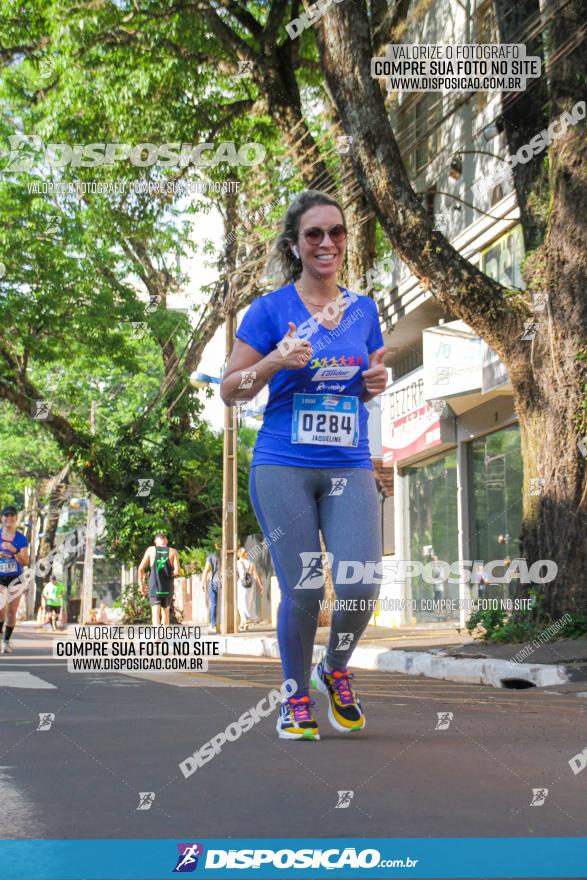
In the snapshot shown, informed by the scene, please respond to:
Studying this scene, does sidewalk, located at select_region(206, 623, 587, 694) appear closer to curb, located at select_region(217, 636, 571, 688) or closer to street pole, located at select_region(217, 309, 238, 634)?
curb, located at select_region(217, 636, 571, 688)

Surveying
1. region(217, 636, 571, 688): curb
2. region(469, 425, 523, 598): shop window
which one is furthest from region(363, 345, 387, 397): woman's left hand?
region(469, 425, 523, 598): shop window

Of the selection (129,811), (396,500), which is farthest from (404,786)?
(396,500)

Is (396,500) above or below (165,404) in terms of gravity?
below

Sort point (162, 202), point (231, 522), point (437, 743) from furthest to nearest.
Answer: point (162, 202) → point (231, 522) → point (437, 743)

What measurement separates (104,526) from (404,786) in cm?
2533

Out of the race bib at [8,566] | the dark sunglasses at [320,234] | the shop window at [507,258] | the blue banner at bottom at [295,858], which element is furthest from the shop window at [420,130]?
the blue banner at bottom at [295,858]

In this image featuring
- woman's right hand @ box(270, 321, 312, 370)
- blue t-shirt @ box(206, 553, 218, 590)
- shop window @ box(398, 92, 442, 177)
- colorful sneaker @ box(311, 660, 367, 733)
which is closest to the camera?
woman's right hand @ box(270, 321, 312, 370)

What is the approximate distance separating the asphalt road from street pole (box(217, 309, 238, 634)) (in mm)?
13697

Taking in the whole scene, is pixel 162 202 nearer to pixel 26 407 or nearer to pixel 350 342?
pixel 26 407

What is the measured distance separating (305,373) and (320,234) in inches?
24.3

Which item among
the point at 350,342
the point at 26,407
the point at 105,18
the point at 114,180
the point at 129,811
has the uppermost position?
the point at 105,18

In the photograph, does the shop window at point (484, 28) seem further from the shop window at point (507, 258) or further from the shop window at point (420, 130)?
the shop window at point (507, 258)

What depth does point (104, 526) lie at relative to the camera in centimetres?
2858

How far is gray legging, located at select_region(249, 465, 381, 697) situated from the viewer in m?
4.81
